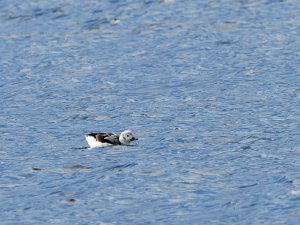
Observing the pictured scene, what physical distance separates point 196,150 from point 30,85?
25.4 feet

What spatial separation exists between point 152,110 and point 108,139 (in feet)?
10.4

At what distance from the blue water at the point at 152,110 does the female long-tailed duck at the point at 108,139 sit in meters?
0.15

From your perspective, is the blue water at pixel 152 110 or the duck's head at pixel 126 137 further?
the duck's head at pixel 126 137

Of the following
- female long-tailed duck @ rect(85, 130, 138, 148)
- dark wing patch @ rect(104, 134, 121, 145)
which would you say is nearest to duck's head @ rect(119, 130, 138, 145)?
female long-tailed duck @ rect(85, 130, 138, 148)

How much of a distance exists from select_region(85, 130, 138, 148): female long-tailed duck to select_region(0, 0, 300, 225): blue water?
0.15 meters

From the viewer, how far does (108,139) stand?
21.0 metres

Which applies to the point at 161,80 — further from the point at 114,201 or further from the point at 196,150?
the point at 114,201

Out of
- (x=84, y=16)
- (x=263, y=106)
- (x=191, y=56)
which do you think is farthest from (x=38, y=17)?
(x=263, y=106)

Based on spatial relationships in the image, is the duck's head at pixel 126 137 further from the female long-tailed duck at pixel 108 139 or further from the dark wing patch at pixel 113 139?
the dark wing patch at pixel 113 139

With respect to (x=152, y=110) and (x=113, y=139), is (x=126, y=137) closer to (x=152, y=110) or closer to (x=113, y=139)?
(x=113, y=139)

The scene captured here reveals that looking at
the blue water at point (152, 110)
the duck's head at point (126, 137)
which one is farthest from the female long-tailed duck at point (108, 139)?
the blue water at point (152, 110)

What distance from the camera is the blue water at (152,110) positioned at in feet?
58.3

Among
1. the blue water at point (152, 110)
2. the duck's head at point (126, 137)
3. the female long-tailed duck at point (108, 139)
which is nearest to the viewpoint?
the blue water at point (152, 110)

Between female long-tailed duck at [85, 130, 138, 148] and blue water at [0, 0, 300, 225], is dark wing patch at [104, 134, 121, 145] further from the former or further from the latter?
blue water at [0, 0, 300, 225]
